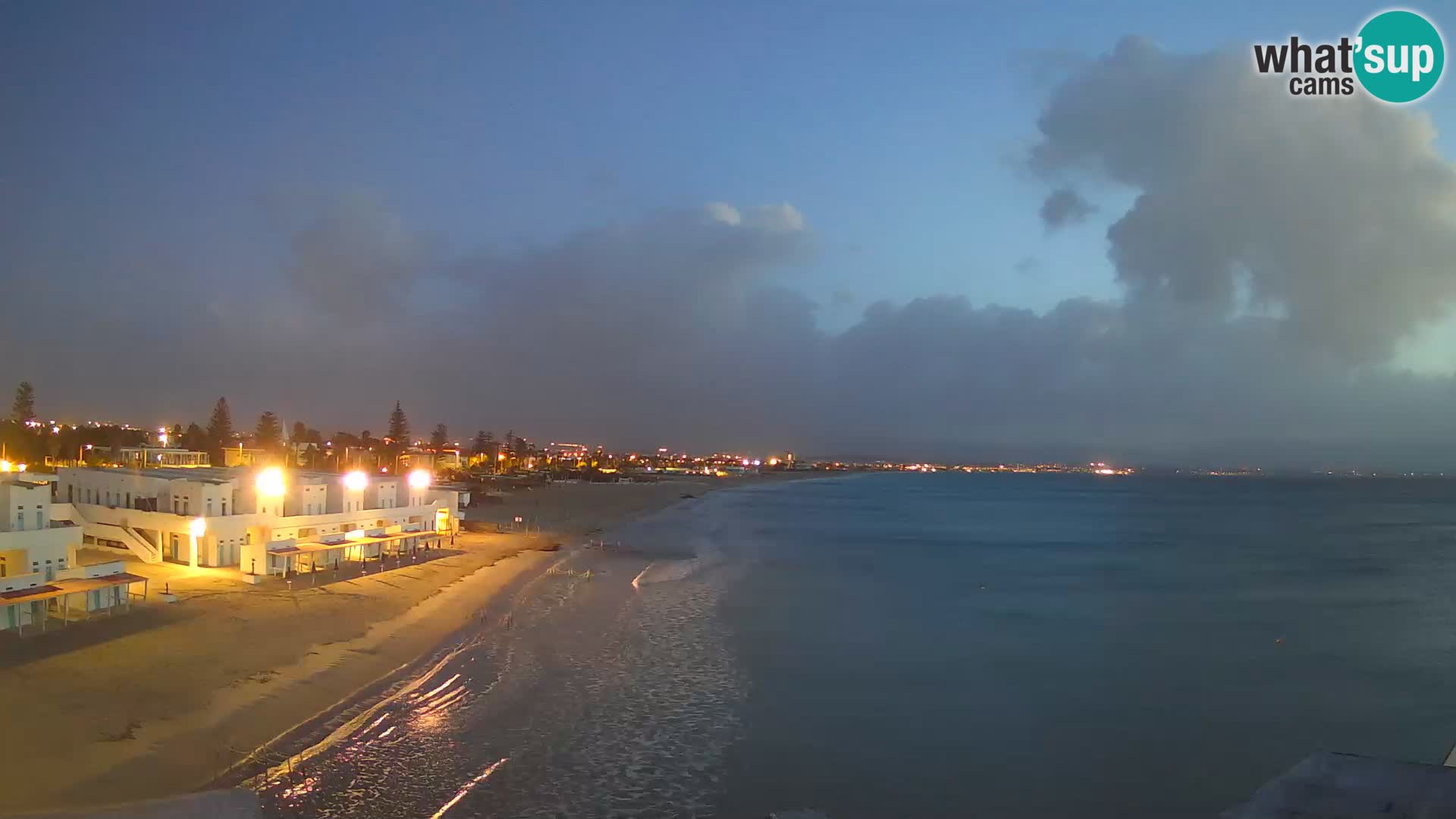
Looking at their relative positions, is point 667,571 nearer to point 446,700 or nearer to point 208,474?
point 208,474

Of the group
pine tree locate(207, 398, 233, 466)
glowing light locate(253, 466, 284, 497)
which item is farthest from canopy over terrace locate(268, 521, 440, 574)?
pine tree locate(207, 398, 233, 466)

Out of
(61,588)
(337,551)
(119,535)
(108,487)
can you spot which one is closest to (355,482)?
(337,551)

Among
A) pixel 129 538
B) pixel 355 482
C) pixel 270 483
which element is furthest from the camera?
pixel 355 482

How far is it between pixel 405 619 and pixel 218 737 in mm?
9448

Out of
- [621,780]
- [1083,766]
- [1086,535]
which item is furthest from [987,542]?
[621,780]

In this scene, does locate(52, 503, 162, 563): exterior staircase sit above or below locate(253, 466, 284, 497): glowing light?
below

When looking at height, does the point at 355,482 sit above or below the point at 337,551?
above

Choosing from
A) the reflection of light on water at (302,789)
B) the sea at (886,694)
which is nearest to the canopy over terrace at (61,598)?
the sea at (886,694)

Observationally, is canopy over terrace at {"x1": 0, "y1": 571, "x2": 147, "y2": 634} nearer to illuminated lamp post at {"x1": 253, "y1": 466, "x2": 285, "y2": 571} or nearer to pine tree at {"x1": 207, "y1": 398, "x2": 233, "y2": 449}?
illuminated lamp post at {"x1": 253, "y1": 466, "x2": 285, "y2": 571}

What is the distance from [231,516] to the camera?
27844 millimetres

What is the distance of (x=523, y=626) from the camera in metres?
24.1

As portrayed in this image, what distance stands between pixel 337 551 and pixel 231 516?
425 centimetres

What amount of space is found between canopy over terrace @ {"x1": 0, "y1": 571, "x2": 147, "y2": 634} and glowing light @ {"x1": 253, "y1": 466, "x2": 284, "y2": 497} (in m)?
7.53

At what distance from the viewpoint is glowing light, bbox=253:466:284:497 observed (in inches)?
1133
